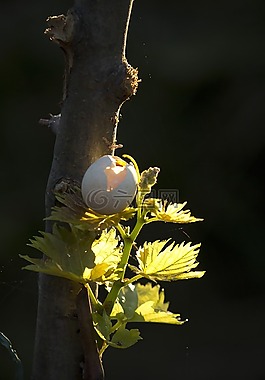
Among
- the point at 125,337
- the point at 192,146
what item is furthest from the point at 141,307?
the point at 192,146

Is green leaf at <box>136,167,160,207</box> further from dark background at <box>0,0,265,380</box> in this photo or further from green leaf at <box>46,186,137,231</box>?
dark background at <box>0,0,265,380</box>

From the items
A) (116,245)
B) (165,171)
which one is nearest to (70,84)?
(116,245)

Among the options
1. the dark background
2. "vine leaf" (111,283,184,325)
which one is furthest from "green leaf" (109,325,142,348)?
the dark background

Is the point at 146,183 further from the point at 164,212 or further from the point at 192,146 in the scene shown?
the point at 192,146

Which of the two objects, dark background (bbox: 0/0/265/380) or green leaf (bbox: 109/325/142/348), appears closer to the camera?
green leaf (bbox: 109/325/142/348)

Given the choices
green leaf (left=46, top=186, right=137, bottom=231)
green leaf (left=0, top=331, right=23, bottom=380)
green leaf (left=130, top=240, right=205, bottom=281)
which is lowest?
green leaf (left=0, top=331, right=23, bottom=380)

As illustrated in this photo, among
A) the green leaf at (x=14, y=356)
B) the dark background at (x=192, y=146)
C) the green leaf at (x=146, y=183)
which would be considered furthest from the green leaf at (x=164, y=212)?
the dark background at (x=192, y=146)
